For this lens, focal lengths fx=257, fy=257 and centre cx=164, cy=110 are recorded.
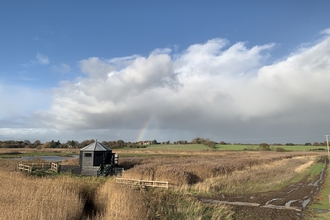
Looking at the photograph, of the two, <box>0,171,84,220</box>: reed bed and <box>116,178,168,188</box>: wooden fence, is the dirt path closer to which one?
<box>116,178,168,188</box>: wooden fence

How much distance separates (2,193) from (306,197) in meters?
17.5

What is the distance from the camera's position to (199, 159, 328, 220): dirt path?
12656 mm

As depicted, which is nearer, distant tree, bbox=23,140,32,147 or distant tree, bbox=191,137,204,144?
distant tree, bbox=23,140,32,147

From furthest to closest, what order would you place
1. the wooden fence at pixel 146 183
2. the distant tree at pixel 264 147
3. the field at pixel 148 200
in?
the distant tree at pixel 264 147 → the wooden fence at pixel 146 183 → the field at pixel 148 200

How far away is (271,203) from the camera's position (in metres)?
15.3

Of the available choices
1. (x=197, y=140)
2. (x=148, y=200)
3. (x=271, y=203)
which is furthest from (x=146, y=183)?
(x=197, y=140)

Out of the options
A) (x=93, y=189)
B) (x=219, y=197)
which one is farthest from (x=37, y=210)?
(x=219, y=197)

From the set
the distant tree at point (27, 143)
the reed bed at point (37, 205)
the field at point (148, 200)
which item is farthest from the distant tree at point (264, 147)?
the distant tree at point (27, 143)

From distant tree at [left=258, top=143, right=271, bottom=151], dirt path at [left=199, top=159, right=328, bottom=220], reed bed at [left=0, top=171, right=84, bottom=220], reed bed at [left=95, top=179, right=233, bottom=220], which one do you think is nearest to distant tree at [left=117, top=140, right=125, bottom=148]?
distant tree at [left=258, top=143, right=271, bottom=151]

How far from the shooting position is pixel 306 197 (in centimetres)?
1691

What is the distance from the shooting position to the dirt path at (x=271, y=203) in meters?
12.7

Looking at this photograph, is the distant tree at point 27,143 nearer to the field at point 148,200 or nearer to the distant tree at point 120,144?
the distant tree at point 120,144

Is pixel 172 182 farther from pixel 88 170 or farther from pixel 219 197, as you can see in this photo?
pixel 88 170

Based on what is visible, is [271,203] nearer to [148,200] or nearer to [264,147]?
[148,200]
